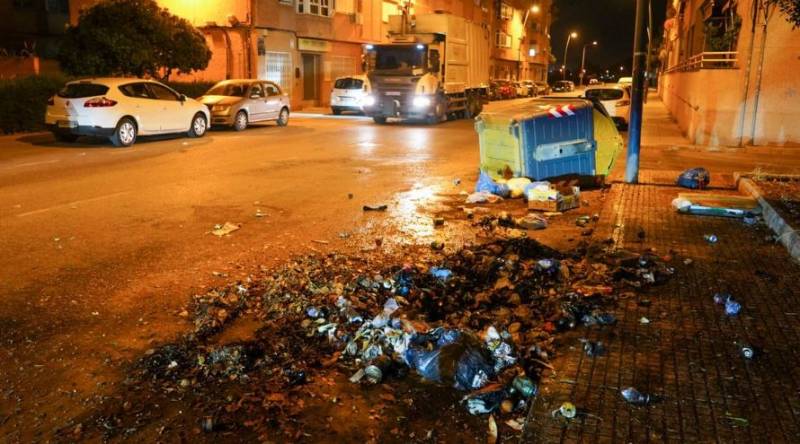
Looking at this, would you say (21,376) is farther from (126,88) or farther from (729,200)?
(126,88)

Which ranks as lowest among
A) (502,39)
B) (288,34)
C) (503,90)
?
(503,90)

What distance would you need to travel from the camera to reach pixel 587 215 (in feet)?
28.9

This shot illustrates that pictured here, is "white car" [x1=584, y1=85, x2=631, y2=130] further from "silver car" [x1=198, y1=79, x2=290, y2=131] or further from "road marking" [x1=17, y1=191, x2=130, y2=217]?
"road marking" [x1=17, y1=191, x2=130, y2=217]

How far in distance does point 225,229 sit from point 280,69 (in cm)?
2599

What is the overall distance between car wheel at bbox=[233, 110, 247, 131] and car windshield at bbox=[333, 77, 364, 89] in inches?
365

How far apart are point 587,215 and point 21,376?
273 inches

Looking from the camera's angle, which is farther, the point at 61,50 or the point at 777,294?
the point at 61,50

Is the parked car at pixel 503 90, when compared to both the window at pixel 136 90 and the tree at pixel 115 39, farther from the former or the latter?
the window at pixel 136 90

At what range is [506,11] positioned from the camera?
67.8 meters

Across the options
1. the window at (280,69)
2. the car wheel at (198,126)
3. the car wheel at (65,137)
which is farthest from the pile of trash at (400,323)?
the window at (280,69)

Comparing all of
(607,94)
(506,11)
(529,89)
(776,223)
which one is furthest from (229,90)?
(506,11)

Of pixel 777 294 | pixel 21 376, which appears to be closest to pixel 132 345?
pixel 21 376

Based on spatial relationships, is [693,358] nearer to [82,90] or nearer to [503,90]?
[82,90]

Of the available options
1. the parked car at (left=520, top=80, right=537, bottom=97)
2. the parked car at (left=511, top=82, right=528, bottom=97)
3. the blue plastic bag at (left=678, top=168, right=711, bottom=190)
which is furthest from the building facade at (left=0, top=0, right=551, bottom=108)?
the blue plastic bag at (left=678, top=168, right=711, bottom=190)
